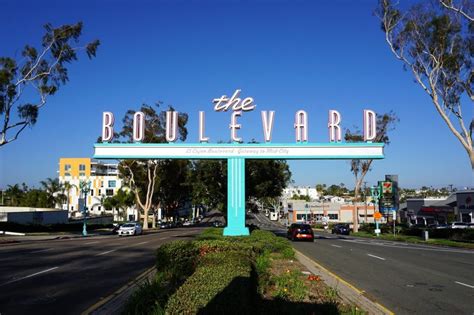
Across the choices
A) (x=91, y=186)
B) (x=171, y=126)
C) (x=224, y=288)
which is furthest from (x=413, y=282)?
(x=91, y=186)

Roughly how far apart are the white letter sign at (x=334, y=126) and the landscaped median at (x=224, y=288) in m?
17.7

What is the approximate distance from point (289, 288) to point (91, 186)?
127 metres

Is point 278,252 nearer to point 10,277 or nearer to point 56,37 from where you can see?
point 10,277

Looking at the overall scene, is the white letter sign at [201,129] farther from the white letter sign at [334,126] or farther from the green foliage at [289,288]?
the green foliage at [289,288]

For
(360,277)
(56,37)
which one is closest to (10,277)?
(360,277)

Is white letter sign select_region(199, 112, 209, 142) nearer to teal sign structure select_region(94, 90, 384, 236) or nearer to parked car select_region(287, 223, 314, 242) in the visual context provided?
teal sign structure select_region(94, 90, 384, 236)

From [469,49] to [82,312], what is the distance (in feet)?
109

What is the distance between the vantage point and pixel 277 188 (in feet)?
141

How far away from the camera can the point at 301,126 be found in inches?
1206

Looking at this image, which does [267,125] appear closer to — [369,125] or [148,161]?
[369,125]

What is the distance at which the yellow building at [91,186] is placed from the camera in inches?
4786

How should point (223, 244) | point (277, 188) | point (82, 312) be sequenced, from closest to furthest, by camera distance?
point (82, 312), point (223, 244), point (277, 188)

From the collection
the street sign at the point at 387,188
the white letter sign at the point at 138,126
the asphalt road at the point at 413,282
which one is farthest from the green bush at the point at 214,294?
the street sign at the point at 387,188

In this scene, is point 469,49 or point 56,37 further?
point 56,37
